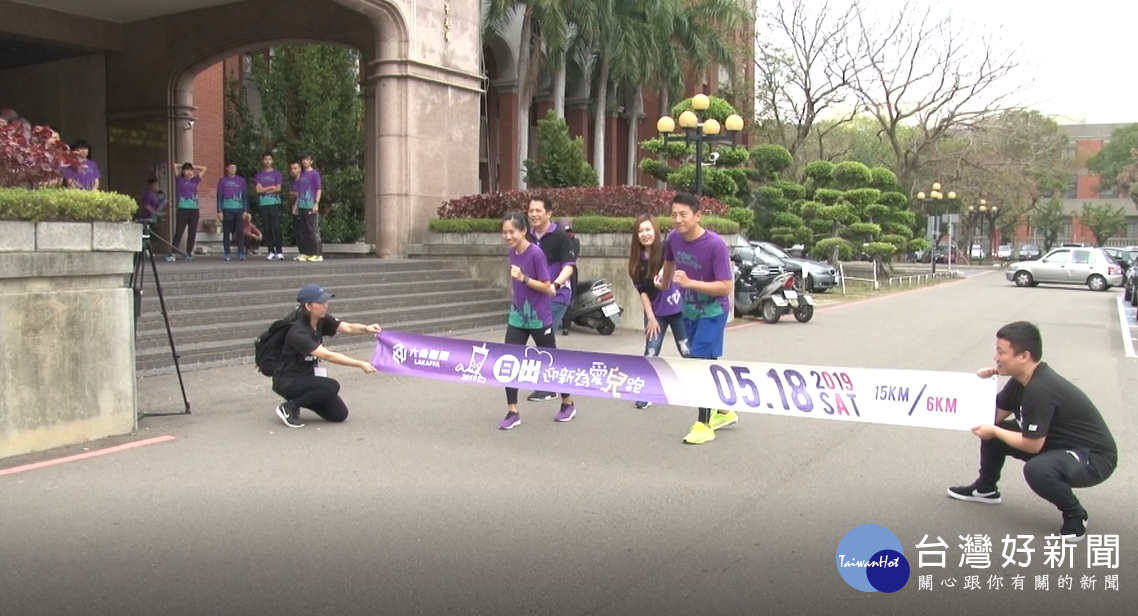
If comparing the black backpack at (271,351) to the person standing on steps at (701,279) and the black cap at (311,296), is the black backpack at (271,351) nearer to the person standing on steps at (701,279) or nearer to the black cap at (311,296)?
the black cap at (311,296)

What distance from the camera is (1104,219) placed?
81.0 m

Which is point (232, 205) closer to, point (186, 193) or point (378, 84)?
point (186, 193)

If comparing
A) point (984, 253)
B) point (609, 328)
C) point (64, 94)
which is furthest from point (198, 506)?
point (984, 253)

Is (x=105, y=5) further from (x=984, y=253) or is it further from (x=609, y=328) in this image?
(x=984, y=253)

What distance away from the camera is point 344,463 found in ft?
20.7

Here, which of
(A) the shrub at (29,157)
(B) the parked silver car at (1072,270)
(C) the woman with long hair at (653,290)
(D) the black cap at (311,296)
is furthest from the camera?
(B) the parked silver car at (1072,270)

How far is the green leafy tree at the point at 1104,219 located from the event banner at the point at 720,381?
87.8 meters

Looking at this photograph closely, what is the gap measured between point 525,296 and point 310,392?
1872 millimetres

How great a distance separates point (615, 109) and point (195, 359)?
1232 inches

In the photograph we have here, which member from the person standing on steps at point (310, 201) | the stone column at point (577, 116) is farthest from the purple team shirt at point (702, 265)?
the stone column at point (577, 116)

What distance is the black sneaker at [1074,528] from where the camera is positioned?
15.8ft

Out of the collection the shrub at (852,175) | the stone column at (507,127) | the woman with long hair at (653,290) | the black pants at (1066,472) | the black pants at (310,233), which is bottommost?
the black pants at (1066,472)

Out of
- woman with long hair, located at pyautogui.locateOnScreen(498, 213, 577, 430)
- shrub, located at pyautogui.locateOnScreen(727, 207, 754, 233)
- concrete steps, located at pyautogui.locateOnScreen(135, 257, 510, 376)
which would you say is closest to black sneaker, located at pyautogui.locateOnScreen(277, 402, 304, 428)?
woman with long hair, located at pyautogui.locateOnScreen(498, 213, 577, 430)

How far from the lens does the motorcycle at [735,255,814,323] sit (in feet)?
52.6
